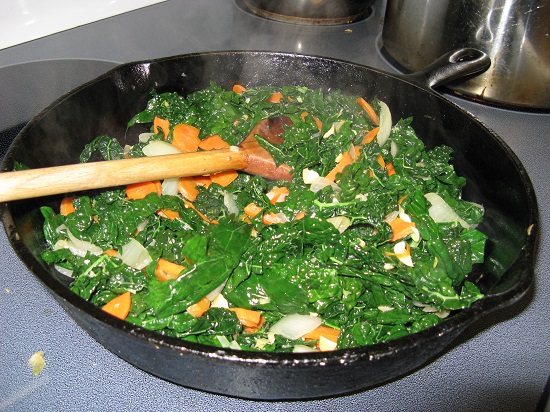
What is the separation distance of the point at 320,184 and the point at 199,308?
859 mm

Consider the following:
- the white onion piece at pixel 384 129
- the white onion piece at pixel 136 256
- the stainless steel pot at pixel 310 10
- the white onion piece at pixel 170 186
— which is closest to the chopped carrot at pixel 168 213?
the white onion piece at pixel 170 186

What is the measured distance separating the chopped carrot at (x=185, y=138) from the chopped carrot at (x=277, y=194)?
0.53 metres

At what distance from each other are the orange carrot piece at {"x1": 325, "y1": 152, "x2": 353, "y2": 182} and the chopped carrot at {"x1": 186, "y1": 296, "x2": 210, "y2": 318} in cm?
91

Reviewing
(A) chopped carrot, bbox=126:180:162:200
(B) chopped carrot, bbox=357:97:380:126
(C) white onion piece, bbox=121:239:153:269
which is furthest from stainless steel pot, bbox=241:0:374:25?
(C) white onion piece, bbox=121:239:153:269

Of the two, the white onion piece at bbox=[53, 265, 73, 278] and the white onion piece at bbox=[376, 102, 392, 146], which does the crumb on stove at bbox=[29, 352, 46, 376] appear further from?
the white onion piece at bbox=[376, 102, 392, 146]

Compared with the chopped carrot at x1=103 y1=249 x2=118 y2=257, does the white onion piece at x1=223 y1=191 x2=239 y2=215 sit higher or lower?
higher

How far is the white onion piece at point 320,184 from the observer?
231 centimetres

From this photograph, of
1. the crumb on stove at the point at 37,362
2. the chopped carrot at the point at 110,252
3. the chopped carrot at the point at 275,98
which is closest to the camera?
the crumb on stove at the point at 37,362

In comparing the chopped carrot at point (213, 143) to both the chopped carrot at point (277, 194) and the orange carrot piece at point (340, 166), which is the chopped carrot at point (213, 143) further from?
the orange carrot piece at point (340, 166)

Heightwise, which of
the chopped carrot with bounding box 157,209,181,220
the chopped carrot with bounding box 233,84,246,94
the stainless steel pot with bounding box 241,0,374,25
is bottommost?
the chopped carrot with bounding box 157,209,181,220

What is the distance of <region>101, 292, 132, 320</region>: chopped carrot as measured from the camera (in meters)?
1.80

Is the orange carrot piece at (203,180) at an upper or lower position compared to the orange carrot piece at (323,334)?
upper

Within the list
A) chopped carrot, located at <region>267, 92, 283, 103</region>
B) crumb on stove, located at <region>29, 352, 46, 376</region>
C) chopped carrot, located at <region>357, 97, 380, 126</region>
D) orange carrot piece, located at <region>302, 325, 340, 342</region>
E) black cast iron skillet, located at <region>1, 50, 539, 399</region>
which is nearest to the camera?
black cast iron skillet, located at <region>1, 50, 539, 399</region>

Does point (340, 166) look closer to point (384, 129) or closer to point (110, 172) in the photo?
point (384, 129)
